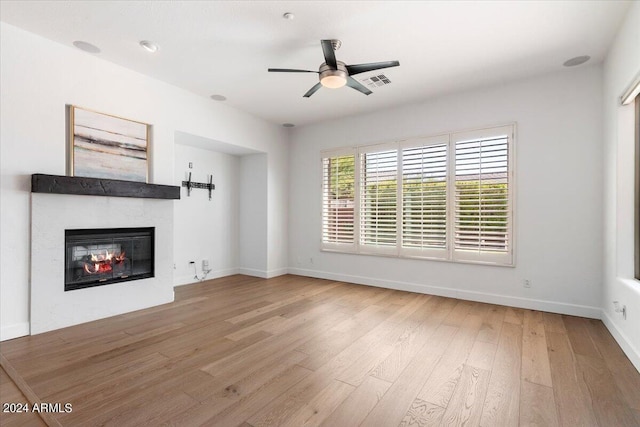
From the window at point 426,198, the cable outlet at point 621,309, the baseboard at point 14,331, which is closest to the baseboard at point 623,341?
the cable outlet at point 621,309

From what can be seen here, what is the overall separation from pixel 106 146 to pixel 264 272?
11.0ft

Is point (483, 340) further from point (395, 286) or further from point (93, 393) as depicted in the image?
point (93, 393)

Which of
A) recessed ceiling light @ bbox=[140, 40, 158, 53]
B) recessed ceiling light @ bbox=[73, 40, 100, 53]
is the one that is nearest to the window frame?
recessed ceiling light @ bbox=[140, 40, 158, 53]

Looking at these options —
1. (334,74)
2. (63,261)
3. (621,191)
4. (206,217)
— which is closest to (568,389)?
(621,191)

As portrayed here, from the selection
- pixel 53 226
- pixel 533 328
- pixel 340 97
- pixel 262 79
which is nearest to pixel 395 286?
pixel 533 328

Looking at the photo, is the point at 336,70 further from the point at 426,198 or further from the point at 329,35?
the point at 426,198

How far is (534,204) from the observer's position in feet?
13.3

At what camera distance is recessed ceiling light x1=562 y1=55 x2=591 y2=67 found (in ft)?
11.6

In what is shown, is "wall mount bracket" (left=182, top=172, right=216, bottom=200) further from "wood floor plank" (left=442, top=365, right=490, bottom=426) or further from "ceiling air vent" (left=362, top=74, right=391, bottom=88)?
"wood floor plank" (left=442, top=365, right=490, bottom=426)

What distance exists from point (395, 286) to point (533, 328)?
2067 millimetres

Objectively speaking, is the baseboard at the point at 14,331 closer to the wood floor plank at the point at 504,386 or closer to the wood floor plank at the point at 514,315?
the wood floor plank at the point at 504,386

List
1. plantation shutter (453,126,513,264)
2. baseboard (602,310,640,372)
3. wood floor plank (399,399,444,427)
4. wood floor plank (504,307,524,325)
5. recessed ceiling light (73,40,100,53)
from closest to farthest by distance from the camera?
wood floor plank (399,399,444,427) < baseboard (602,310,640,372) < recessed ceiling light (73,40,100,53) < wood floor plank (504,307,524,325) < plantation shutter (453,126,513,264)

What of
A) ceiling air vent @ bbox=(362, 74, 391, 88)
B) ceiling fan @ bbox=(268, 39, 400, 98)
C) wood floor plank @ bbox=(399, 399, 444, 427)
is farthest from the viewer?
ceiling air vent @ bbox=(362, 74, 391, 88)

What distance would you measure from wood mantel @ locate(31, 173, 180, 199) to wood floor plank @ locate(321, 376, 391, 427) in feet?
11.2
